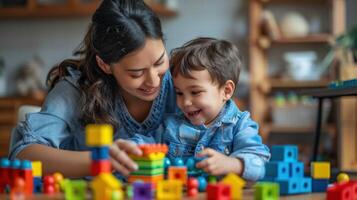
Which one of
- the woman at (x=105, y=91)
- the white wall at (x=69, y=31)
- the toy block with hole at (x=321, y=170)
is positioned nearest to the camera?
the toy block with hole at (x=321, y=170)

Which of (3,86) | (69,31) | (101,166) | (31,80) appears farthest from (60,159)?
(3,86)

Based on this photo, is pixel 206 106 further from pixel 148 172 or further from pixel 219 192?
pixel 219 192

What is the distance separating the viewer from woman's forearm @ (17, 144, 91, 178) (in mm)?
1218

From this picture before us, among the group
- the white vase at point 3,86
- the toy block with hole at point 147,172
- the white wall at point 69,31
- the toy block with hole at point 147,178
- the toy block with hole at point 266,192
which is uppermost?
the white wall at point 69,31

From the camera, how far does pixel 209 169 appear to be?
1.07m

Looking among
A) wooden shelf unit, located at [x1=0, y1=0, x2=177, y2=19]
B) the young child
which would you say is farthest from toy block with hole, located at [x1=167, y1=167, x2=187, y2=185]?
wooden shelf unit, located at [x1=0, y1=0, x2=177, y2=19]

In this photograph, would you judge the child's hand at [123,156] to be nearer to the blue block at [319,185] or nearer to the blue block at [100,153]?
the blue block at [100,153]

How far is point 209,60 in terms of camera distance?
4.64 feet

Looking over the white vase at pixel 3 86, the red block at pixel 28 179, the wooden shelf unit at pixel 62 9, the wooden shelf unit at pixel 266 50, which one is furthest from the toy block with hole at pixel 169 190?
the white vase at pixel 3 86

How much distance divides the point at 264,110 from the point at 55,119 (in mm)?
3049

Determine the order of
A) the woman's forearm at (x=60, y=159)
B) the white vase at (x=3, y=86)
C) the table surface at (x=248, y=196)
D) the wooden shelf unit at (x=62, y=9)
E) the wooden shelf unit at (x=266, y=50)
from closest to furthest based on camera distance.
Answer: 1. the table surface at (x=248, y=196)
2. the woman's forearm at (x=60, y=159)
3. the wooden shelf unit at (x=266, y=50)
4. the wooden shelf unit at (x=62, y=9)
5. the white vase at (x=3, y=86)

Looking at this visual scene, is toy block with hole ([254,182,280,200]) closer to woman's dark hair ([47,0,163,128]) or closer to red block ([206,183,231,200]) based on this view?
red block ([206,183,231,200])

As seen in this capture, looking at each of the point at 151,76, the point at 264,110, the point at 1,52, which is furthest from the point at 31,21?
the point at 151,76

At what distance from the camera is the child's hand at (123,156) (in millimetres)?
978
